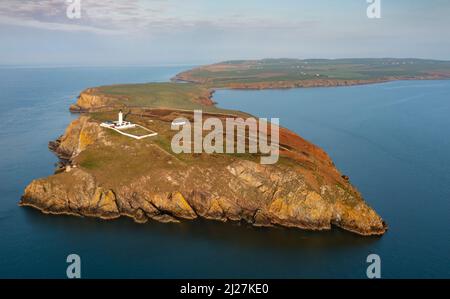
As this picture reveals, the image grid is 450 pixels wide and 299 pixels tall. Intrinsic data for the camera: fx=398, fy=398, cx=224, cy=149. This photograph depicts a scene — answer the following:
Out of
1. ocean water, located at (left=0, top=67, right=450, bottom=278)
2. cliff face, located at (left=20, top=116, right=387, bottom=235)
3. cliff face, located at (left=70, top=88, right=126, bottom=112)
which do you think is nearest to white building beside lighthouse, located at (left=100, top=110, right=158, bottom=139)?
cliff face, located at (left=20, top=116, right=387, bottom=235)

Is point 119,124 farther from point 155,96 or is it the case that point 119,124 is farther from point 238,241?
point 155,96

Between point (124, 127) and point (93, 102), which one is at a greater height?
point (93, 102)

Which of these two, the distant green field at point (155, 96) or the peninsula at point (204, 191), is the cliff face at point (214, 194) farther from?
the distant green field at point (155, 96)

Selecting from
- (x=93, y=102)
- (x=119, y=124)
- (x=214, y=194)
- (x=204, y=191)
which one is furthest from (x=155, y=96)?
(x=214, y=194)

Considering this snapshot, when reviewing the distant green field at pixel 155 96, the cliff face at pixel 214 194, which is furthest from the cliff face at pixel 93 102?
the cliff face at pixel 214 194

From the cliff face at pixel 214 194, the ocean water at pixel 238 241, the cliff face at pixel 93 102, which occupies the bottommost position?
the ocean water at pixel 238 241

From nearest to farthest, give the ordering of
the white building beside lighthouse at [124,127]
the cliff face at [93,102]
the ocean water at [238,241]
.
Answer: the ocean water at [238,241] < the white building beside lighthouse at [124,127] < the cliff face at [93,102]

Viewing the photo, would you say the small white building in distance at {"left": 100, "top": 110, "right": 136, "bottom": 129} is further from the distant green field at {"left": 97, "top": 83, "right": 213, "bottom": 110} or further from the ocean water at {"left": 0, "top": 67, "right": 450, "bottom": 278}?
the distant green field at {"left": 97, "top": 83, "right": 213, "bottom": 110}


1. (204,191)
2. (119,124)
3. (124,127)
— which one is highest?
(119,124)
